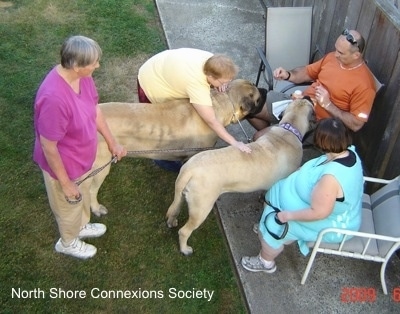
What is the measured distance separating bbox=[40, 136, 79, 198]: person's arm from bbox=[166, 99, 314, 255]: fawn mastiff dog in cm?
75

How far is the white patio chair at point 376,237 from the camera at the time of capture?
10.5 feet

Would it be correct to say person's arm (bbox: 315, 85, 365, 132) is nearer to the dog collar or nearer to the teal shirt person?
the dog collar

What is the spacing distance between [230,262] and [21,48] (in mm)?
4407

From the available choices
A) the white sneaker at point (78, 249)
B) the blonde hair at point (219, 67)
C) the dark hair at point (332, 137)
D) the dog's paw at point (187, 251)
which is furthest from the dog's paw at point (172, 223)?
the dark hair at point (332, 137)

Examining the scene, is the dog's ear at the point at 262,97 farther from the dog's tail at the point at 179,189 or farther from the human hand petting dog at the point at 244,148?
the dog's tail at the point at 179,189

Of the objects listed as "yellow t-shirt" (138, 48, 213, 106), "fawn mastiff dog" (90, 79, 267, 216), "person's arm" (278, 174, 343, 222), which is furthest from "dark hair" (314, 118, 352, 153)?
"fawn mastiff dog" (90, 79, 267, 216)

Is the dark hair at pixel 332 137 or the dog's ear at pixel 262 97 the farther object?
the dog's ear at pixel 262 97

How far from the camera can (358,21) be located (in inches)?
184

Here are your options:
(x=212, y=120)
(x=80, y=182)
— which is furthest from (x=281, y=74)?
(x=80, y=182)

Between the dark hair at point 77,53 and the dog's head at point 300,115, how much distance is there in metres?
1.81

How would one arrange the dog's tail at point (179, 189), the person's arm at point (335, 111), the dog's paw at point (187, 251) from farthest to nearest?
the person's arm at point (335, 111) → the dog's paw at point (187, 251) → the dog's tail at point (179, 189)

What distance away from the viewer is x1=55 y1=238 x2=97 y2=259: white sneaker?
3.68 metres

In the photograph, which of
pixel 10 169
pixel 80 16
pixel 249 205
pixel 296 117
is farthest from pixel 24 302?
pixel 80 16

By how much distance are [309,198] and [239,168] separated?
0.56 meters
